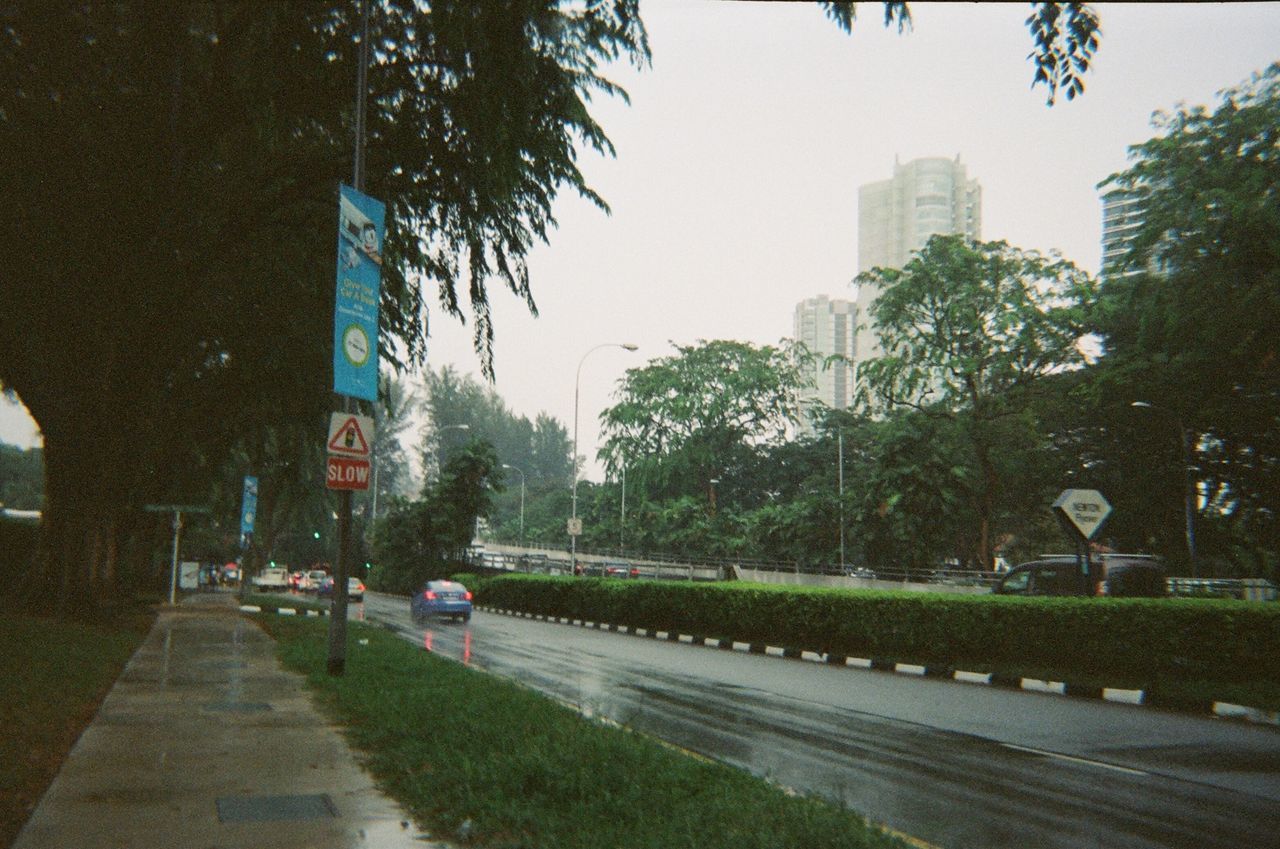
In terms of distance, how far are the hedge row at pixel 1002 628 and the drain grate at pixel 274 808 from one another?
→ 1252cm

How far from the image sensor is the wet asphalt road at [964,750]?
6699 mm

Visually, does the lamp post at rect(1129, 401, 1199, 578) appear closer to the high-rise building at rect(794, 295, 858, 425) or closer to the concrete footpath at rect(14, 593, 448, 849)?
the concrete footpath at rect(14, 593, 448, 849)

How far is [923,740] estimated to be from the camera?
10117mm

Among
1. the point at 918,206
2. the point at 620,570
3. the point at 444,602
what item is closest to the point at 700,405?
the point at 620,570

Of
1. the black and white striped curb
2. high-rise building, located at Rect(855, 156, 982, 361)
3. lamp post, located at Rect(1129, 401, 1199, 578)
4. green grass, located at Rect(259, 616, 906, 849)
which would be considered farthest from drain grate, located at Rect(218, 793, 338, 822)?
high-rise building, located at Rect(855, 156, 982, 361)

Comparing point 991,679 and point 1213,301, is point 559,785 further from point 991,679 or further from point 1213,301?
point 1213,301

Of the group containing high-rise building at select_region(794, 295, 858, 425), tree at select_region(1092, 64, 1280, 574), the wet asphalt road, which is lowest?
the wet asphalt road

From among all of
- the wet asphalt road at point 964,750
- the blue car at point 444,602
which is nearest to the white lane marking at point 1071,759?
the wet asphalt road at point 964,750

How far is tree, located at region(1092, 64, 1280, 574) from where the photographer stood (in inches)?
1030

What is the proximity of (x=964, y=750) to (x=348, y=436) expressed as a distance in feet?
27.2

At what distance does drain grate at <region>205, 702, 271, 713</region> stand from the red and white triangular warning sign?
3.50 metres

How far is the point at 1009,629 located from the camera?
1733 cm

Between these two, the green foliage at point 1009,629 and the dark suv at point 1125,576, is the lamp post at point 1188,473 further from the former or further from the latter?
the green foliage at point 1009,629

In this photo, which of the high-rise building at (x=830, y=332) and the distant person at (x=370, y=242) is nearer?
the distant person at (x=370, y=242)
